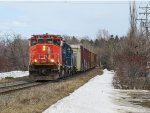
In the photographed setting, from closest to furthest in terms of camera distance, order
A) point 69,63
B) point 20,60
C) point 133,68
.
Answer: point 133,68
point 69,63
point 20,60

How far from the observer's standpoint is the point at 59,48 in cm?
3334

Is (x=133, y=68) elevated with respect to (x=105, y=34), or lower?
lower

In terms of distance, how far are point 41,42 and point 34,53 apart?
3.64ft

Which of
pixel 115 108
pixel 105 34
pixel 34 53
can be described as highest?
pixel 105 34

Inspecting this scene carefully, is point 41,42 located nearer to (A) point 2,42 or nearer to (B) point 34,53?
(B) point 34,53

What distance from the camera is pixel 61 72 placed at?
34344 mm

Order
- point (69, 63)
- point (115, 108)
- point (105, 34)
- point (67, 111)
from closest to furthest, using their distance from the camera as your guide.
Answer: point (67, 111) → point (115, 108) → point (69, 63) → point (105, 34)

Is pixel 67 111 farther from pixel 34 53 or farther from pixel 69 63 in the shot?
pixel 69 63

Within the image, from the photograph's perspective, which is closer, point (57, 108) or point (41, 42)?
point (57, 108)

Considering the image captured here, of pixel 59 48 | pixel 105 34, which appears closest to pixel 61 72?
pixel 59 48

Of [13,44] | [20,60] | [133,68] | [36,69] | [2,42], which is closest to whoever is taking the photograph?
[133,68]

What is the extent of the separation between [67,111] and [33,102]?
9.47ft

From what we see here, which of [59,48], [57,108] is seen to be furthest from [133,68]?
[57,108]

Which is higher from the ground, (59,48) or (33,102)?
(59,48)
